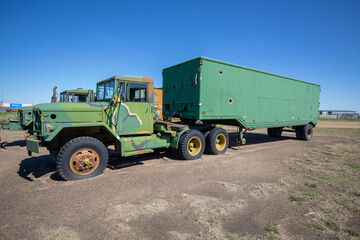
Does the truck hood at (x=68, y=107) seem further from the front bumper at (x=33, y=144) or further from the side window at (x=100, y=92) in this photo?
the side window at (x=100, y=92)

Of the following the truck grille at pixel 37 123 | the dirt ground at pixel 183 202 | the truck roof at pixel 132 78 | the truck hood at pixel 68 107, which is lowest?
the dirt ground at pixel 183 202

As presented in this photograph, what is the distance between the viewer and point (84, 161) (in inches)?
190

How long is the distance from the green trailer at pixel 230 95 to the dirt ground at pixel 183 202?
2.29 meters

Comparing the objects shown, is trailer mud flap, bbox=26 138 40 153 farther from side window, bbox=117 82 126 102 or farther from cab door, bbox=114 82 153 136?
side window, bbox=117 82 126 102

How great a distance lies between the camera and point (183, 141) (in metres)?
6.68

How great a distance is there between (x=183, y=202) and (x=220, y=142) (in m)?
4.70

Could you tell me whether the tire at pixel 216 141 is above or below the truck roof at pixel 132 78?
below

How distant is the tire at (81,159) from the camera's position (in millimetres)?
4582

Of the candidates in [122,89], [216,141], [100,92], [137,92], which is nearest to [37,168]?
[100,92]

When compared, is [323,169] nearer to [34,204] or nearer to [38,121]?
[34,204]

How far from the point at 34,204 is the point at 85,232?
1548mm

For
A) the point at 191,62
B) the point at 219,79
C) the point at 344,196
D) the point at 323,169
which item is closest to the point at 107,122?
the point at 191,62

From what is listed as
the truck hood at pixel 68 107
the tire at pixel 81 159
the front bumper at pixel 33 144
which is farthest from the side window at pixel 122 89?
the front bumper at pixel 33 144

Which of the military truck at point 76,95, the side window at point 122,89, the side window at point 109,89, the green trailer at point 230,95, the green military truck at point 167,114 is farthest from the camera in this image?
the military truck at point 76,95
